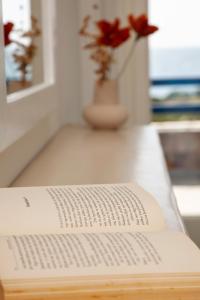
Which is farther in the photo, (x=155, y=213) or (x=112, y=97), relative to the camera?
(x=112, y=97)

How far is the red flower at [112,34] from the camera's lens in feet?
8.85

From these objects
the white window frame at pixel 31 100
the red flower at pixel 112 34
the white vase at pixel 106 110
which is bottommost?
the white vase at pixel 106 110

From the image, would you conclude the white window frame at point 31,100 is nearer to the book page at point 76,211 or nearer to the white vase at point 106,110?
the white vase at point 106,110

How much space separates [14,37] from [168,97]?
331cm

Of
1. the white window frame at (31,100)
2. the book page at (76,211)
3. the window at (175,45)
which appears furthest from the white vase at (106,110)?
the book page at (76,211)

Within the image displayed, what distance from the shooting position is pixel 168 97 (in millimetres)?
5223

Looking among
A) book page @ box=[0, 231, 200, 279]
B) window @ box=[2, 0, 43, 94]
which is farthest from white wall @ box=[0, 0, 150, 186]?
book page @ box=[0, 231, 200, 279]

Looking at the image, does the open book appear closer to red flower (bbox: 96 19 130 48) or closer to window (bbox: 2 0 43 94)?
window (bbox: 2 0 43 94)

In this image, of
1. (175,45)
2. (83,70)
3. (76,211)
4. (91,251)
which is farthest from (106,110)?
(175,45)

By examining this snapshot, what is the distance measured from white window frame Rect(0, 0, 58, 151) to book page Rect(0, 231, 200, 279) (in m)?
0.63

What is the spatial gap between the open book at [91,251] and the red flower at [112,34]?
175 cm

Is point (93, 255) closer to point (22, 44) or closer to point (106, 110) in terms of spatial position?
point (22, 44)

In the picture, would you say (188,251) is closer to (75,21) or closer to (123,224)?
(123,224)

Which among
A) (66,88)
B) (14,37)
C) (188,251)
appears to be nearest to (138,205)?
(188,251)
